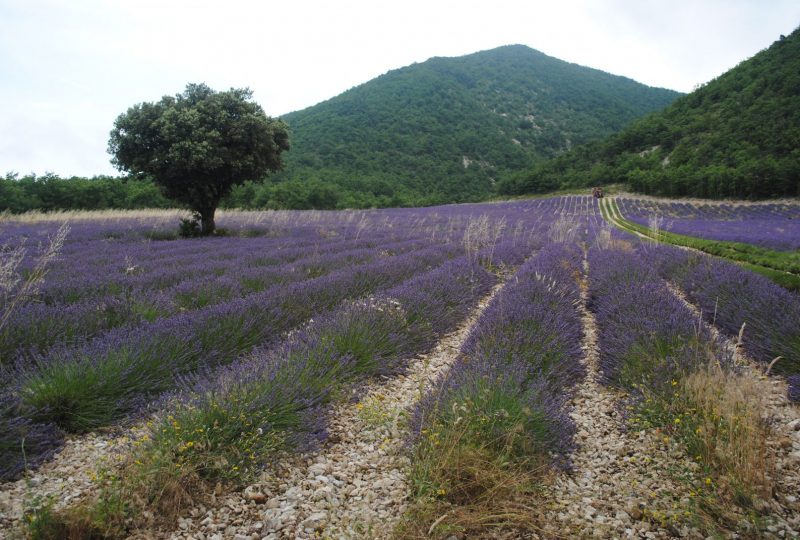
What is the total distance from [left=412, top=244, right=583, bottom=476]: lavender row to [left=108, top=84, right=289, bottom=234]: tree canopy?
10.3m

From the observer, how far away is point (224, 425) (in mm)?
2232

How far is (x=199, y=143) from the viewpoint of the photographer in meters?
11.5

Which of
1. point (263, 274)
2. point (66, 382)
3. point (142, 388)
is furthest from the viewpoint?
point (263, 274)

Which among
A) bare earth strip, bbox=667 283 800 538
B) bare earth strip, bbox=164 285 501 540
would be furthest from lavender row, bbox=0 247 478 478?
bare earth strip, bbox=667 283 800 538

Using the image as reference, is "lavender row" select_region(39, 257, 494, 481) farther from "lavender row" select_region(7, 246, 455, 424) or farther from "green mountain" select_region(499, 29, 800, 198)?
"green mountain" select_region(499, 29, 800, 198)

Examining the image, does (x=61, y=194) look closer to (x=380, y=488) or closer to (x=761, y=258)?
(x=380, y=488)

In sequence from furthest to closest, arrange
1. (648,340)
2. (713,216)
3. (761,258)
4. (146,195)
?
1. (146,195)
2. (713,216)
3. (761,258)
4. (648,340)

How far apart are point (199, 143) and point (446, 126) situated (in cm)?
7121

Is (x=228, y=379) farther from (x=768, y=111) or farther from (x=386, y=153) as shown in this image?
(x=768, y=111)

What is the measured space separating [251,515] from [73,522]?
2.27 ft

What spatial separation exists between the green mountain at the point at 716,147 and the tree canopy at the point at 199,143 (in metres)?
44.5

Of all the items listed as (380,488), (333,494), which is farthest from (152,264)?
(380,488)

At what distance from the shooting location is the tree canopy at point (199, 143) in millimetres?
11586

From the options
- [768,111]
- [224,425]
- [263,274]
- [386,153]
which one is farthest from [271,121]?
[768,111]
